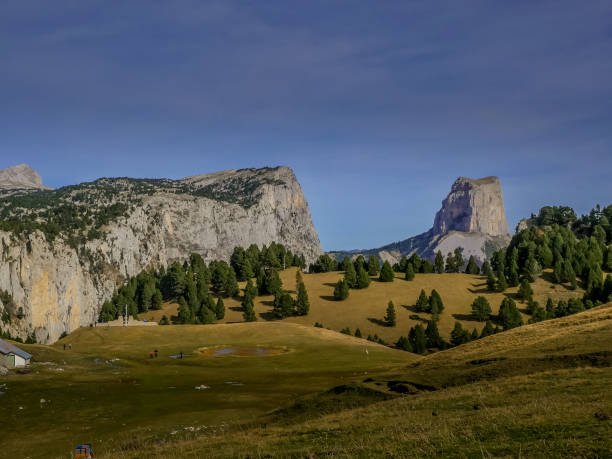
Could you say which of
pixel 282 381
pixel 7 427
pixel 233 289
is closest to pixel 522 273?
pixel 233 289

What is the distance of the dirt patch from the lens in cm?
→ 9281

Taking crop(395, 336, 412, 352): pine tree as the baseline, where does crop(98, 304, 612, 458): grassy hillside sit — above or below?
above

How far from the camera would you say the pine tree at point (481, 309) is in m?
142

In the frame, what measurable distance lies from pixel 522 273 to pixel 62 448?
16575cm

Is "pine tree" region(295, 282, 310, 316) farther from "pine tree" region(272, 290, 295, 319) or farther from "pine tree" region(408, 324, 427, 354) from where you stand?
"pine tree" region(408, 324, 427, 354)

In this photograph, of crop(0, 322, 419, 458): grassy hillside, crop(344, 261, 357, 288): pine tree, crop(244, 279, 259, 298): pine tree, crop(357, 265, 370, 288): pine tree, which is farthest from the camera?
crop(344, 261, 357, 288): pine tree

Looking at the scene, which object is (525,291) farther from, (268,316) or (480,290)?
(268,316)

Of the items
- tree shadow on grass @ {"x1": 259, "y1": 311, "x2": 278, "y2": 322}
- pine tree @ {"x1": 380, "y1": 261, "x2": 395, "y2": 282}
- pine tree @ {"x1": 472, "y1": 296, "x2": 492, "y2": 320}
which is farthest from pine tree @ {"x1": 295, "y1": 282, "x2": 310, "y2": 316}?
pine tree @ {"x1": 472, "y1": 296, "x2": 492, "y2": 320}

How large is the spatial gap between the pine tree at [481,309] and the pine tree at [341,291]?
4225 cm

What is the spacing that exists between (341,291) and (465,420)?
148 meters

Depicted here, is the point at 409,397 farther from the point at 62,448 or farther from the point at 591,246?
the point at 591,246

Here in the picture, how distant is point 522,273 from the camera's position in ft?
562

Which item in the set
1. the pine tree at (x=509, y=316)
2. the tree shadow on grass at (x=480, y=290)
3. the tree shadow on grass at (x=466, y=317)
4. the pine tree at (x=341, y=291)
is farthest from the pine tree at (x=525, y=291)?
the pine tree at (x=341, y=291)

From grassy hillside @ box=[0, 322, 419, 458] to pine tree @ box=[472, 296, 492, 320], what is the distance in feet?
163
